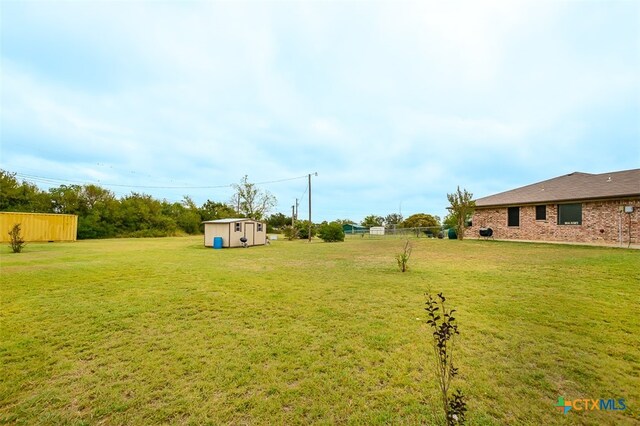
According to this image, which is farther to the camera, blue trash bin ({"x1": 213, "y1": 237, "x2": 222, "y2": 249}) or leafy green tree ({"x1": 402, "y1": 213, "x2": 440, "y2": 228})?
leafy green tree ({"x1": 402, "y1": 213, "x2": 440, "y2": 228})

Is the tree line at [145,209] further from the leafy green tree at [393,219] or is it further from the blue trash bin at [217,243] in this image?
the blue trash bin at [217,243]

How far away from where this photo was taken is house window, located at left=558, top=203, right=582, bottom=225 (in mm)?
14414

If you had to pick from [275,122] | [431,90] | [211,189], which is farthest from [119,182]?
[431,90]

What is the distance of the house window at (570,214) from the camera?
1441cm

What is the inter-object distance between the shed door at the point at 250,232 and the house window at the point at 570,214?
19.1 meters

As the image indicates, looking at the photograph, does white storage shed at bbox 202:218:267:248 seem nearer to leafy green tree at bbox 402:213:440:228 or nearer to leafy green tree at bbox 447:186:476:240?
leafy green tree at bbox 447:186:476:240

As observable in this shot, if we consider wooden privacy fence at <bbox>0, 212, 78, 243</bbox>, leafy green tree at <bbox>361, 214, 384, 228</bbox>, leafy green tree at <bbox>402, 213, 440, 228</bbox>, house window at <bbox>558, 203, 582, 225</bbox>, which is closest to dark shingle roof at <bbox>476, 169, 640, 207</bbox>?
house window at <bbox>558, 203, 582, 225</bbox>

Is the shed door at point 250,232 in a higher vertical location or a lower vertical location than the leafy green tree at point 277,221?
lower

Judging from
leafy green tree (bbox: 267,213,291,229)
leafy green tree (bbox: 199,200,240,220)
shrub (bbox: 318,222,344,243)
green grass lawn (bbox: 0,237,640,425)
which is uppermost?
leafy green tree (bbox: 199,200,240,220)

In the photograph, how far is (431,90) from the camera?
546 inches

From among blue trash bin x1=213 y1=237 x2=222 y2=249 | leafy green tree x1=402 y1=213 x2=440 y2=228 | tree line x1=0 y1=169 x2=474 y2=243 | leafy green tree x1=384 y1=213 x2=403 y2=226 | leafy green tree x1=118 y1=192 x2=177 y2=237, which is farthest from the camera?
leafy green tree x1=384 y1=213 x2=403 y2=226

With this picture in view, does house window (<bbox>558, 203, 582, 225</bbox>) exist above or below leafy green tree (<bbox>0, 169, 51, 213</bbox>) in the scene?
below

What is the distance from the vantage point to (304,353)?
288cm

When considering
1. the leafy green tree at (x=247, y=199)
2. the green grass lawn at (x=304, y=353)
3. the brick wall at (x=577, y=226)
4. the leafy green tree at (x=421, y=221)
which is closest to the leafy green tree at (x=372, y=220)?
the leafy green tree at (x=421, y=221)
